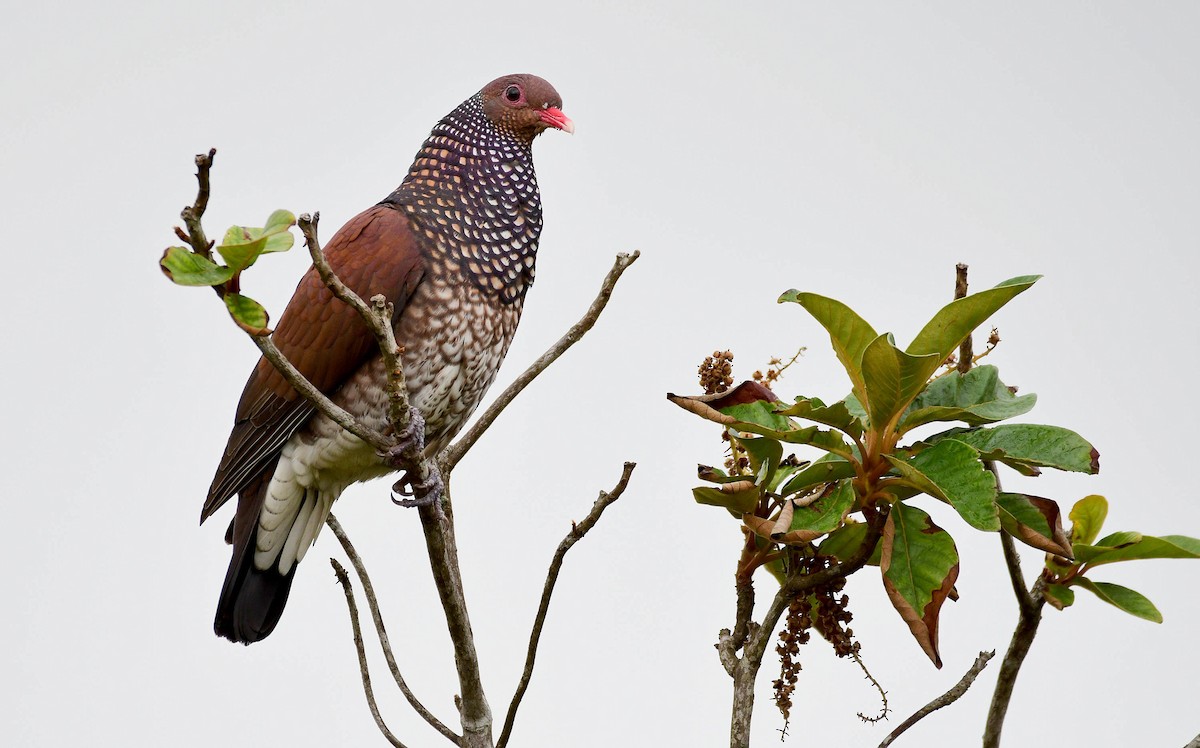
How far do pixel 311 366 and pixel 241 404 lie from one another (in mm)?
267

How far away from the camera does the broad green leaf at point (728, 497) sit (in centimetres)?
170

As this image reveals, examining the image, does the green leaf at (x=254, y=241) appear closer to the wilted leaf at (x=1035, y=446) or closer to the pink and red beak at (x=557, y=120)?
the wilted leaf at (x=1035, y=446)

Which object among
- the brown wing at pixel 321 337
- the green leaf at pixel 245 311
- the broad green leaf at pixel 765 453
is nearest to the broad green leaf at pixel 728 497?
the broad green leaf at pixel 765 453

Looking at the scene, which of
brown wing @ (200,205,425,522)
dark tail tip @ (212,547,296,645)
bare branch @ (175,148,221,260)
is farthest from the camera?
dark tail tip @ (212,547,296,645)

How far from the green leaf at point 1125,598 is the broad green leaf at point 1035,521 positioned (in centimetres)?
→ 15

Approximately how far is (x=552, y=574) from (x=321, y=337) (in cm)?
80

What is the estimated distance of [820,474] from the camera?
1743 millimetres

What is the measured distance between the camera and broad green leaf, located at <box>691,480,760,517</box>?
1.70 m

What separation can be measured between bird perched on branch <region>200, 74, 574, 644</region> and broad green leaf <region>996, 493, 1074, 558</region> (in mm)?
1280

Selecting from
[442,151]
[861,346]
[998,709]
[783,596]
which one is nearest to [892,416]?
[861,346]

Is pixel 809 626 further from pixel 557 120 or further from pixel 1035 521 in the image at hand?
pixel 557 120

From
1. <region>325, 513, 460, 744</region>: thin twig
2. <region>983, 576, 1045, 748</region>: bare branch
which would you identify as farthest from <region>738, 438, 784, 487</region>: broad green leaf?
<region>325, 513, 460, 744</region>: thin twig

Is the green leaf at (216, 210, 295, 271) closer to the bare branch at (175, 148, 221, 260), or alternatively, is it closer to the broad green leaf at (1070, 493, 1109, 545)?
the bare branch at (175, 148, 221, 260)

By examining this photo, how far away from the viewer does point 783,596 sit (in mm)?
1723
